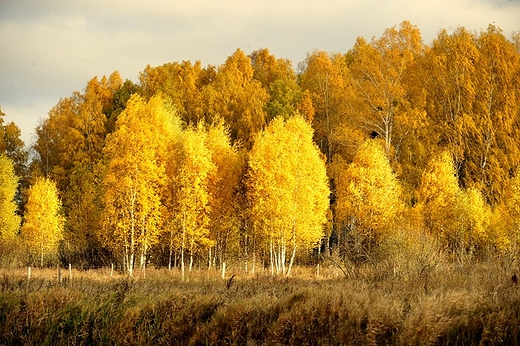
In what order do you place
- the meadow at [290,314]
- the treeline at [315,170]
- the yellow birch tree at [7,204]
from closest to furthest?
the meadow at [290,314] → the treeline at [315,170] → the yellow birch tree at [7,204]

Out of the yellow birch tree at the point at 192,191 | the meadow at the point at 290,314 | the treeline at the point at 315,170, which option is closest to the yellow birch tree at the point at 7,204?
the treeline at the point at 315,170

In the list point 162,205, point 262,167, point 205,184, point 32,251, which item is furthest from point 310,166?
point 32,251

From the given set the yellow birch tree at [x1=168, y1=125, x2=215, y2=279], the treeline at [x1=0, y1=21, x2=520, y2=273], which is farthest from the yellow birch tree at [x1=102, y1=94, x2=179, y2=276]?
the yellow birch tree at [x1=168, y1=125, x2=215, y2=279]

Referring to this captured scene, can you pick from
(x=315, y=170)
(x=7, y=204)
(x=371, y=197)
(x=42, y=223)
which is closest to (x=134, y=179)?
(x=315, y=170)

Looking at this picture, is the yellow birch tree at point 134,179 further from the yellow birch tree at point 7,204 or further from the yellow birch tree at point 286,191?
the yellow birch tree at point 7,204

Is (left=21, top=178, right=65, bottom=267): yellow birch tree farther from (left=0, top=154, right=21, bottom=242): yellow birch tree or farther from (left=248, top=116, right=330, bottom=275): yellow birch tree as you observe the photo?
(left=248, top=116, right=330, bottom=275): yellow birch tree

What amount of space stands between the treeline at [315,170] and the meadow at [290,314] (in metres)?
12.0

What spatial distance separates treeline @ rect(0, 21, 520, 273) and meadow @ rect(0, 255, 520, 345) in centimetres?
1197

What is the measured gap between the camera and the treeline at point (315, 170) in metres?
32.6

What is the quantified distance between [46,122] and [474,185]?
122 ft

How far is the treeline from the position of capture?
3256cm

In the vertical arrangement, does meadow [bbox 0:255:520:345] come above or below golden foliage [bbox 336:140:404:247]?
below

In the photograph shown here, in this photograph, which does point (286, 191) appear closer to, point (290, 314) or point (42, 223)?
point (42, 223)

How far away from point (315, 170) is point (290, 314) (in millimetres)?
21179
